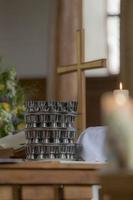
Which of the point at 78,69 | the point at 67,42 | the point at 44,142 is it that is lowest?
the point at 44,142

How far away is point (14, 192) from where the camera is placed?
1755 millimetres

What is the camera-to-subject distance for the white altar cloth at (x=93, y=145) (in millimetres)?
1994

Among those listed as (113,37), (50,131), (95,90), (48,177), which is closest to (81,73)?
(50,131)

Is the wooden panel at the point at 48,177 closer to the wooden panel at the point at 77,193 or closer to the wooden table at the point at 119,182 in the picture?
the wooden panel at the point at 77,193

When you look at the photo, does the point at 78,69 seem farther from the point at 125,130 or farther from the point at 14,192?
the point at 125,130

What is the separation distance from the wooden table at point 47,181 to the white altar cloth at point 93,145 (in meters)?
0.22

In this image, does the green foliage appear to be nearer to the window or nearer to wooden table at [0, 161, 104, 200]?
wooden table at [0, 161, 104, 200]

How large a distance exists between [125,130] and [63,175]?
3.56ft

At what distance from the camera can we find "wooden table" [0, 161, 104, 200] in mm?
1744

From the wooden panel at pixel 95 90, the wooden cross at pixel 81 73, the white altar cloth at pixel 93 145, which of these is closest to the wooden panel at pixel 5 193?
the white altar cloth at pixel 93 145

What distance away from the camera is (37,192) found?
177cm

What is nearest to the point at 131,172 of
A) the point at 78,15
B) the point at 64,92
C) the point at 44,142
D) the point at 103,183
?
the point at 103,183

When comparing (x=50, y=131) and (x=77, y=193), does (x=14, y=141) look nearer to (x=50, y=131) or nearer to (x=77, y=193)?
(x=50, y=131)

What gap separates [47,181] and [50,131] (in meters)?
0.23
